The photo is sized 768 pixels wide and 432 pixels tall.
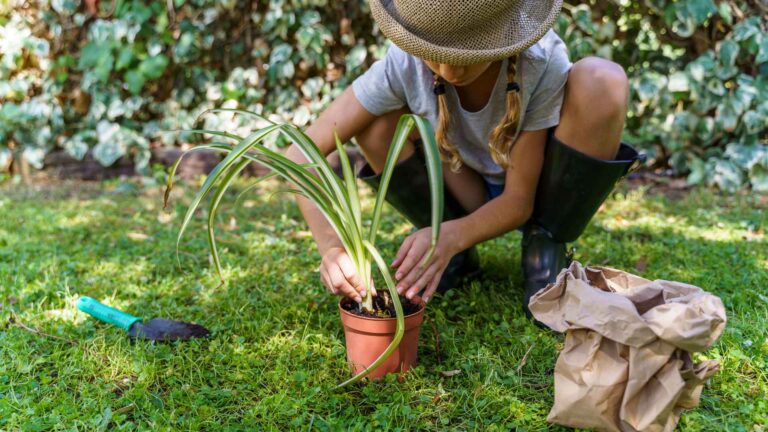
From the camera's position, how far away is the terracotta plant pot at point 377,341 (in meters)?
1.40

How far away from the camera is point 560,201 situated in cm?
182

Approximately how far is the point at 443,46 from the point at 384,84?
406 millimetres

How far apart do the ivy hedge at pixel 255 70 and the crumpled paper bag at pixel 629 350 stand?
234 cm

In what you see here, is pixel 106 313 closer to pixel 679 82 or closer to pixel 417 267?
pixel 417 267

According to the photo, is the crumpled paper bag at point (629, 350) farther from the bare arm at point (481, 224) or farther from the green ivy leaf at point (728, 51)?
the green ivy leaf at point (728, 51)

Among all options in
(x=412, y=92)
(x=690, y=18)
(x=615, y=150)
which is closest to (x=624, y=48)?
(x=690, y=18)

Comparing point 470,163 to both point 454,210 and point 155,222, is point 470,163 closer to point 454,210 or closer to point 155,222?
point 454,210

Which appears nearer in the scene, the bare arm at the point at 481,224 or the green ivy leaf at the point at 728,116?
the bare arm at the point at 481,224

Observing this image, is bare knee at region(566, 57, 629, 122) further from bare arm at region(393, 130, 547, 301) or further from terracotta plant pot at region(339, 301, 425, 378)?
terracotta plant pot at region(339, 301, 425, 378)

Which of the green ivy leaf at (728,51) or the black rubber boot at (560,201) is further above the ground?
the black rubber boot at (560,201)

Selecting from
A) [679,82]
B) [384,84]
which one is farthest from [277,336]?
[679,82]

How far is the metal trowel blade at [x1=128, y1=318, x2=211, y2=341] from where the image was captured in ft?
5.49

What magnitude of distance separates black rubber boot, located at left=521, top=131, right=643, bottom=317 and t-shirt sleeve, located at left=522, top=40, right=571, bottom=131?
6 cm

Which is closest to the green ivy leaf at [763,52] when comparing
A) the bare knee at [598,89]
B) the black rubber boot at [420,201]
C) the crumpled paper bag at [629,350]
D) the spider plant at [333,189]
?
the bare knee at [598,89]
